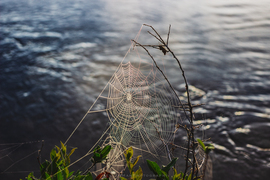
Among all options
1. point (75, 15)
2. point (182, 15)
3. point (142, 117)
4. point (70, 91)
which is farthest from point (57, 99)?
point (182, 15)

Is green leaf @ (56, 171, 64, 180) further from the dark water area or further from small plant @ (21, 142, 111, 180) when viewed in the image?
the dark water area

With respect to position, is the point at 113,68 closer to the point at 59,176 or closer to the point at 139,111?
the point at 139,111

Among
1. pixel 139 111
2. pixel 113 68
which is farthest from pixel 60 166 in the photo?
pixel 113 68

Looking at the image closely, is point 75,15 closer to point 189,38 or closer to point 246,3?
point 189,38

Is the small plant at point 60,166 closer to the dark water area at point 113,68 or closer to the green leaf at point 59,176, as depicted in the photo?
the green leaf at point 59,176

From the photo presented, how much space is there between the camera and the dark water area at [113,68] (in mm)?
1695

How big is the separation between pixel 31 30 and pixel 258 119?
3.40 meters

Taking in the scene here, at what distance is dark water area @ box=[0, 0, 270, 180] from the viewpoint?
170 centimetres

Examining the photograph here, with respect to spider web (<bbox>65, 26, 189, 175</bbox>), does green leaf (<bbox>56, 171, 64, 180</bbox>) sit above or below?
above

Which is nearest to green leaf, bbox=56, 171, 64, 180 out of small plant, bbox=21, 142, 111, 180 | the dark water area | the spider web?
small plant, bbox=21, 142, 111, 180

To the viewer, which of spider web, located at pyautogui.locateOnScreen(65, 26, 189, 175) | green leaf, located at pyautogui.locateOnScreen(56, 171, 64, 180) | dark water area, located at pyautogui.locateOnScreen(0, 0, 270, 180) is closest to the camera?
green leaf, located at pyautogui.locateOnScreen(56, 171, 64, 180)

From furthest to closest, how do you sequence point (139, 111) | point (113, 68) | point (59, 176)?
point (113, 68), point (139, 111), point (59, 176)

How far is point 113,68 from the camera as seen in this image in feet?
8.78

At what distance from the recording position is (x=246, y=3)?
4477 mm
